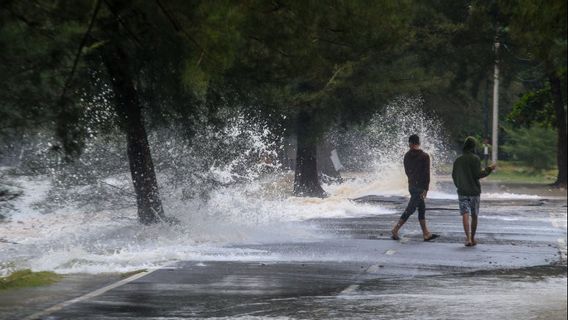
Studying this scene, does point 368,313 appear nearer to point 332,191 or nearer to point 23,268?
point 23,268

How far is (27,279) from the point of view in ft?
39.7

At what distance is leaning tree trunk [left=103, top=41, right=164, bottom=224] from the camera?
56.5 feet

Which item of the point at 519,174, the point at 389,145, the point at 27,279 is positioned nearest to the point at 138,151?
the point at 27,279

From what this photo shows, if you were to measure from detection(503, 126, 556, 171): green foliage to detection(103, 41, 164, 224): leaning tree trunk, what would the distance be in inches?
1204

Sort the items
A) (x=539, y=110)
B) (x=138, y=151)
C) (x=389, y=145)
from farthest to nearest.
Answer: (x=539, y=110)
(x=389, y=145)
(x=138, y=151)

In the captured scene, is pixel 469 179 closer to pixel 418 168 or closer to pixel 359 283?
pixel 418 168

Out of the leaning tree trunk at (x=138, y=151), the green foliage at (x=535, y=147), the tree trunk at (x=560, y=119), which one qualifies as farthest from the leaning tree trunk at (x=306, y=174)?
the green foliage at (x=535, y=147)

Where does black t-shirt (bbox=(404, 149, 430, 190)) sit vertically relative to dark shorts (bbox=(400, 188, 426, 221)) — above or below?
above

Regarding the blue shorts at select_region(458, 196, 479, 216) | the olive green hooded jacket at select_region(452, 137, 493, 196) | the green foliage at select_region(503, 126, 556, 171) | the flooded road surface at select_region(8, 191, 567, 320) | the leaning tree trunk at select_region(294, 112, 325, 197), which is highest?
the green foliage at select_region(503, 126, 556, 171)

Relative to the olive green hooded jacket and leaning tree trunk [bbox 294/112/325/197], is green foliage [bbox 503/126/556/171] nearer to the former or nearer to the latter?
leaning tree trunk [bbox 294/112/325/197]

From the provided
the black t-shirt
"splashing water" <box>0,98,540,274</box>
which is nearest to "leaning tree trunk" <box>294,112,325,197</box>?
"splashing water" <box>0,98,540,274</box>

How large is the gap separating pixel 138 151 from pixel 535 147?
32667 mm

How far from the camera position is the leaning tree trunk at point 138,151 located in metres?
17.2

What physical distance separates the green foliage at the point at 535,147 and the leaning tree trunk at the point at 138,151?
30.6 metres
